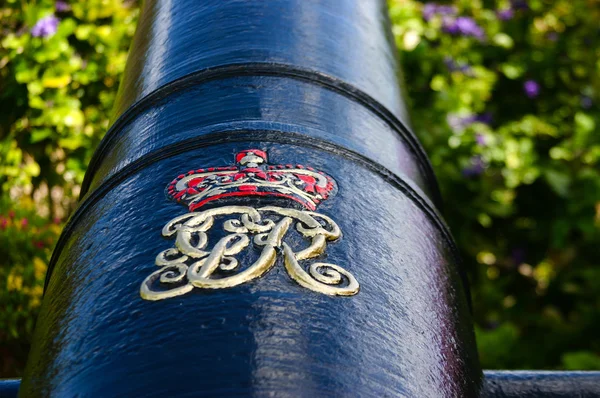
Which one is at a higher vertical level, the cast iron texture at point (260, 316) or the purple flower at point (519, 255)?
the purple flower at point (519, 255)

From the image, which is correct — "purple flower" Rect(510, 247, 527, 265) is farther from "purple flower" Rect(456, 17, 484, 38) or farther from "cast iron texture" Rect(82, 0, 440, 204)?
"cast iron texture" Rect(82, 0, 440, 204)

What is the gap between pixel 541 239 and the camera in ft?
14.8

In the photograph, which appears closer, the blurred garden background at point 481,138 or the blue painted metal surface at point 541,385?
the blue painted metal surface at point 541,385

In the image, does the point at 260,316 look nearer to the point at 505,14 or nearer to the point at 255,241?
the point at 255,241

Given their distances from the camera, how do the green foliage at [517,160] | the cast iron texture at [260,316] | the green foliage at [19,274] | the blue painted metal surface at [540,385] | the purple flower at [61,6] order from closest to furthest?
the cast iron texture at [260,316] → the blue painted metal surface at [540,385] → the green foliage at [19,274] → the purple flower at [61,6] → the green foliage at [517,160]

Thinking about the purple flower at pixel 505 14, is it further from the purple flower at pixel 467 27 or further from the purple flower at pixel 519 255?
the purple flower at pixel 519 255

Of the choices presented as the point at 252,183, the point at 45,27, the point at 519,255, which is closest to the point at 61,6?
the point at 45,27

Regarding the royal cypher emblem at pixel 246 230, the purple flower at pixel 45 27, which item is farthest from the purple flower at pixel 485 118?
the royal cypher emblem at pixel 246 230

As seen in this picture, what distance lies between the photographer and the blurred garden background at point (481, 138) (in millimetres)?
3348

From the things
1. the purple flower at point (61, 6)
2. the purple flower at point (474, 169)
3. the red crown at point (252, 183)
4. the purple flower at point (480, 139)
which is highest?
the purple flower at point (61, 6)

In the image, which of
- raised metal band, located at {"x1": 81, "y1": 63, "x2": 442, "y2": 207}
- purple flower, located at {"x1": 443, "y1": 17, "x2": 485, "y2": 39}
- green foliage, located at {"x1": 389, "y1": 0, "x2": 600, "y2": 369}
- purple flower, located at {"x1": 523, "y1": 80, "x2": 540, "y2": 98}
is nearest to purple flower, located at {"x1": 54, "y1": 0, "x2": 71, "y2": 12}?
green foliage, located at {"x1": 389, "y1": 0, "x2": 600, "y2": 369}

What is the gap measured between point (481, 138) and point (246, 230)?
329 centimetres

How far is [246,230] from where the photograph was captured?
1.33 metres

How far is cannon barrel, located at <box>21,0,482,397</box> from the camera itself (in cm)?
115
